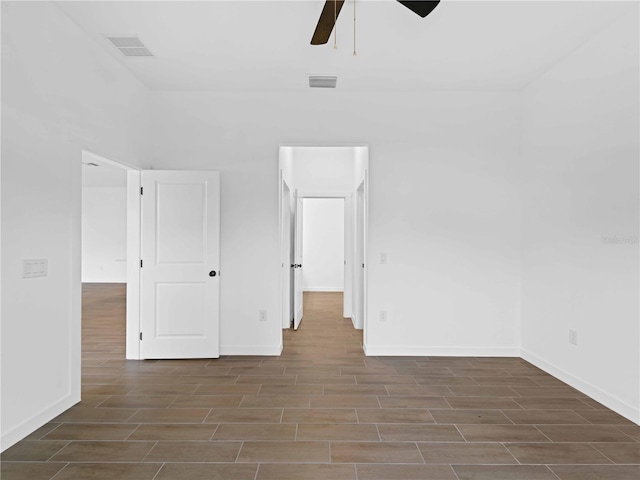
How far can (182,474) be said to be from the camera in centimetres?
219

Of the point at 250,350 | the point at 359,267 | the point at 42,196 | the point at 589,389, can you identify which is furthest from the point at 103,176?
the point at 589,389

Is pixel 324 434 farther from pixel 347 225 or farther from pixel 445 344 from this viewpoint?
pixel 347 225

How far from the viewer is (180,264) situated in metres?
4.28

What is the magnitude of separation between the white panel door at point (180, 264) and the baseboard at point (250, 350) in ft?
0.48

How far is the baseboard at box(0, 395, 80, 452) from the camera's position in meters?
2.43

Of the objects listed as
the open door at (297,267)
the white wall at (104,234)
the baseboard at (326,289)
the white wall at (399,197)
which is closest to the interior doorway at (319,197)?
the open door at (297,267)

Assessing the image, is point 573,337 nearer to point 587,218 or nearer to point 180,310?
point 587,218

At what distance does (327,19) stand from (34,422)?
311 centimetres

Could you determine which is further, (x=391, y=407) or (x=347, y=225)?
(x=347, y=225)

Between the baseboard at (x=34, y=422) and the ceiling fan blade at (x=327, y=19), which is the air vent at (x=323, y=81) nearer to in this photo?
the ceiling fan blade at (x=327, y=19)

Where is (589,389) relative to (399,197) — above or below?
below

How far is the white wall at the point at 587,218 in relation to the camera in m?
2.93

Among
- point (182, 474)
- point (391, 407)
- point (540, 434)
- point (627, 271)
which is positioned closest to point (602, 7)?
point (627, 271)

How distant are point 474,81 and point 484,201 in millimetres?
1225
